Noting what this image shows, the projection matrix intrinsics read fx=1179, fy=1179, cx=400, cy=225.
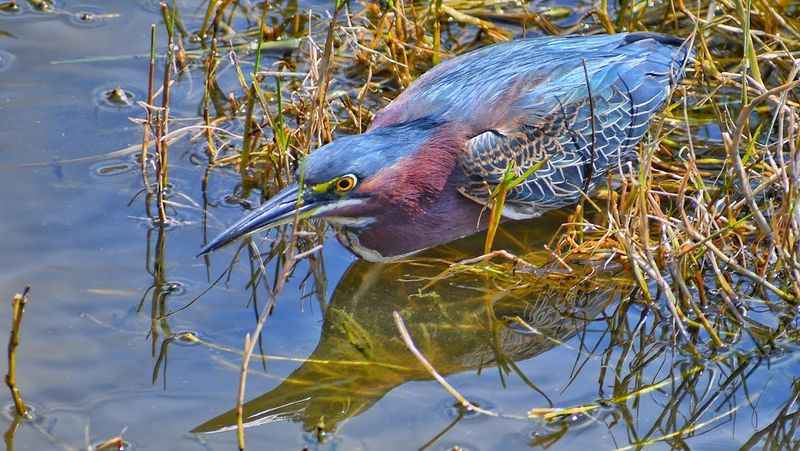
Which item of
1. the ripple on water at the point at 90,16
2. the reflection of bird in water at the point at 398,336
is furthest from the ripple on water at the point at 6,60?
the reflection of bird in water at the point at 398,336

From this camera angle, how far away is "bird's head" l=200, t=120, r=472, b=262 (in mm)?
4367

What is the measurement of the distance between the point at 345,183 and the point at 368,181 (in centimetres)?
12

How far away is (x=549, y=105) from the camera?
484 centimetres

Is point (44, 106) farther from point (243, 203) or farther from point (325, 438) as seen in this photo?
point (325, 438)

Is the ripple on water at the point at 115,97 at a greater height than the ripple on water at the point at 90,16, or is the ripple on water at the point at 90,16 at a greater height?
the ripple on water at the point at 90,16

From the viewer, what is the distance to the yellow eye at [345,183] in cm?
443

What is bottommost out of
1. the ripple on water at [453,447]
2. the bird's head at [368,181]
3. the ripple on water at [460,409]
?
the ripple on water at [453,447]

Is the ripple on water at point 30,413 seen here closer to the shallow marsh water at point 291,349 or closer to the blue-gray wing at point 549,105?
the shallow marsh water at point 291,349

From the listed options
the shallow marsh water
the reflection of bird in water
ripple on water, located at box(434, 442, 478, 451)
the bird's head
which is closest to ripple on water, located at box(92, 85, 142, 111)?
the shallow marsh water

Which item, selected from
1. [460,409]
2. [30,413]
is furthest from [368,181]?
[30,413]

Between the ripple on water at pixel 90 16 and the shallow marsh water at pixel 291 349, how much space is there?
0.91 metres

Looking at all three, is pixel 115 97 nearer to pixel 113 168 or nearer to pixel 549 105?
pixel 113 168

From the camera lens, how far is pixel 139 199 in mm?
5035

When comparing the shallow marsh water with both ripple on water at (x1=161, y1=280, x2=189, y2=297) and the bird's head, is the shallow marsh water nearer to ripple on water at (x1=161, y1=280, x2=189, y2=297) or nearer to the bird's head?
ripple on water at (x1=161, y1=280, x2=189, y2=297)
